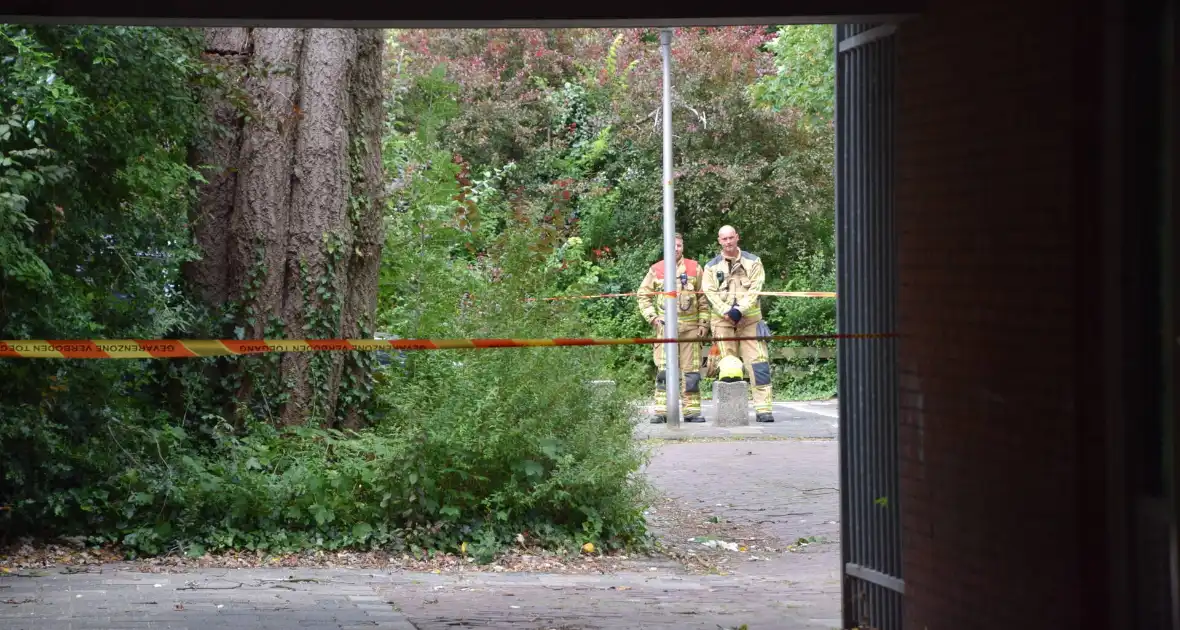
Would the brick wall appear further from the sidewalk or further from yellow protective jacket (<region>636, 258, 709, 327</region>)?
yellow protective jacket (<region>636, 258, 709, 327</region>)

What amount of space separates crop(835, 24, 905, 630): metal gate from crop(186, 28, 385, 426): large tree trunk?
5.44 m

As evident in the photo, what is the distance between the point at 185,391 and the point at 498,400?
2973 mm

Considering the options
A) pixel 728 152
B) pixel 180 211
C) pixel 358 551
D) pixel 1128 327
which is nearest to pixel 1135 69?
pixel 1128 327

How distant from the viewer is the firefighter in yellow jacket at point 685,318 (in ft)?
62.0

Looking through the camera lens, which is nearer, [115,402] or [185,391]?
[115,402]

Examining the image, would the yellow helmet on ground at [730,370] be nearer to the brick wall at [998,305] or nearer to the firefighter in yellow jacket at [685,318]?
the firefighter in yellow jacket at [685,318]

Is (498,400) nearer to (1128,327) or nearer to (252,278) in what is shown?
(252,278)

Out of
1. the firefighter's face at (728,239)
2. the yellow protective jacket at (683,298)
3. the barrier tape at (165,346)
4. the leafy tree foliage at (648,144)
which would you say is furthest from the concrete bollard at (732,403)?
the barrier tape at (165,346)

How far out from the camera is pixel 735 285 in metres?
18.3

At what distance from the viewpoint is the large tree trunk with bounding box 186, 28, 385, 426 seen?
458 inches

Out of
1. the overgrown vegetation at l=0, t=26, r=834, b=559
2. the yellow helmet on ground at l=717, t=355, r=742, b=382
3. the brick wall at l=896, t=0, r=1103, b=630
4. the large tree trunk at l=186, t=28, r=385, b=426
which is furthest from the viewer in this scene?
the yellow helmet on ground at l=717, t=355, r=742, b=382

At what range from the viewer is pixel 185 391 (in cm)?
1114

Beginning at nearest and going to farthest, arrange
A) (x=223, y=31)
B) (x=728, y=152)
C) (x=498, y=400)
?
(x=498, y=400), (x=223, y=31), (x=728, y=152)

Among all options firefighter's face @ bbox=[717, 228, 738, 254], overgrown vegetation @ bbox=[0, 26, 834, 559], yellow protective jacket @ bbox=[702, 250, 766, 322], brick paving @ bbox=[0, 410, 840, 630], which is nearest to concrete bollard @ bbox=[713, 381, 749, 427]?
yellow protective jacket @ bbox=[702, 250, 766, 322]
